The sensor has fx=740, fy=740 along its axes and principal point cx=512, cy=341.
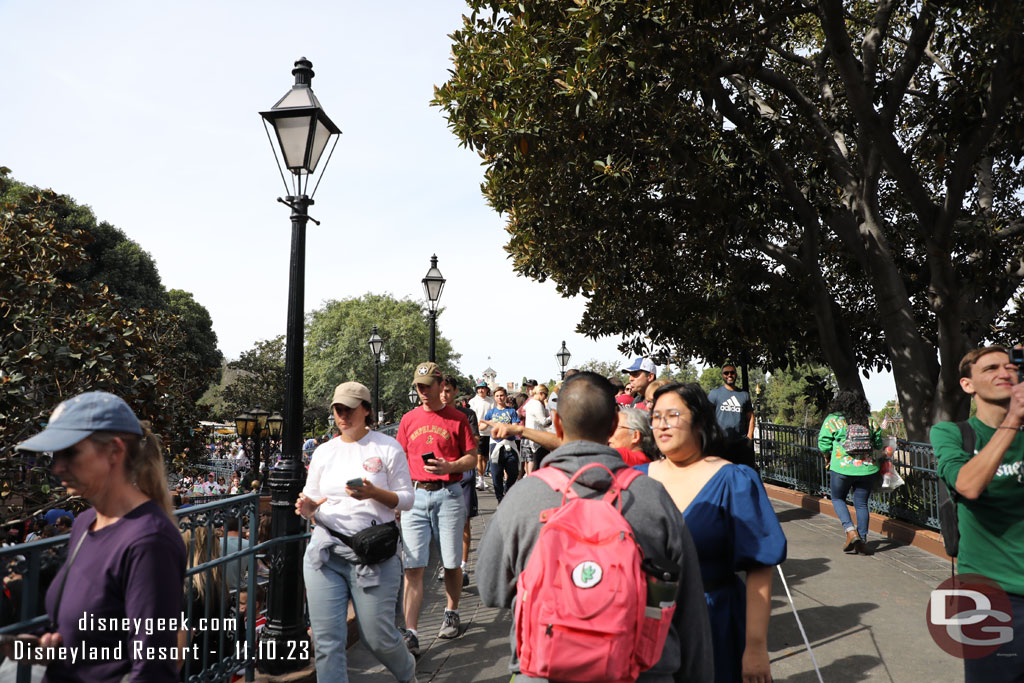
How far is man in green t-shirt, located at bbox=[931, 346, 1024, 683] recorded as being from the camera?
9.52 feet

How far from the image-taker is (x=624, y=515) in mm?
2295

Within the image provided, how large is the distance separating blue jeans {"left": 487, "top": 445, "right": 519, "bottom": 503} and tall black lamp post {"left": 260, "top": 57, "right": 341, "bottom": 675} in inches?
242

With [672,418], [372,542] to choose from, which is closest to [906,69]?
[672,418]

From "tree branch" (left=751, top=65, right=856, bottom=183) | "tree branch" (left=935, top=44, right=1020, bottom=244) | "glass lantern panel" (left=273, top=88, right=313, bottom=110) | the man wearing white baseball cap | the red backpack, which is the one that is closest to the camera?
the red backpack

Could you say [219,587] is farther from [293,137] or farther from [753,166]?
[753,166]

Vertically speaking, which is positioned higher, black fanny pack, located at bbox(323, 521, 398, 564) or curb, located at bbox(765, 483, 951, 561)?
black fanny pack, located at bbox(323, 521, 398, 564)

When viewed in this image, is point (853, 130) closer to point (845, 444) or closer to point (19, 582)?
point (845, 444)

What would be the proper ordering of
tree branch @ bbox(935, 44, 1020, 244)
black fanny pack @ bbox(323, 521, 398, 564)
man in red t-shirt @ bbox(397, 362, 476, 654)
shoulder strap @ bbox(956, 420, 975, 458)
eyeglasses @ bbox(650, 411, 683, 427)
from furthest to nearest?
tree branch @ bbox(935, 44, 1020, 244)
man in red t-shirt @ bbox(397, 362, 476, 654)
black fanny pack @ bbox(323, 521, 398, 564)
shoulder strap @ bbox(956, 420, 975, 458)
eyeglasses @ bbox(650, 411, 683, 427)

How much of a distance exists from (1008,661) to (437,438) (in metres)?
4.08

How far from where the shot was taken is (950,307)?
12.0 meters

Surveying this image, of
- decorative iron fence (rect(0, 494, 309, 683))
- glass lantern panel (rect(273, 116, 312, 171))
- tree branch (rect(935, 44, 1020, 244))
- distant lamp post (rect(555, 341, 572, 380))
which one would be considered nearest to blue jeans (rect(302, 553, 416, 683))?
decorative iron fence (rect(0, 494, 309, 683))

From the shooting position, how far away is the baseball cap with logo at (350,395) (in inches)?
169

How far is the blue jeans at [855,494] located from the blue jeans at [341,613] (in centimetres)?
638

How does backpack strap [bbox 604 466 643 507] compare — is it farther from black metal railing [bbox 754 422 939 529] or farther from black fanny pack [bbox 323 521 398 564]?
black metal railing [bbox 754 422 939 529]
